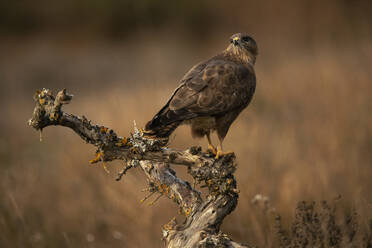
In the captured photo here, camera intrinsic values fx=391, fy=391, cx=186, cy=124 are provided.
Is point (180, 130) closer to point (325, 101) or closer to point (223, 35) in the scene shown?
point (325, 101)

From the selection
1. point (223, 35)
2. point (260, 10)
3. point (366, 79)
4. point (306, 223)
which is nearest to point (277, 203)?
point (306, 223)

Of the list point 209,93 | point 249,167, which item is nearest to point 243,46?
point 209,93

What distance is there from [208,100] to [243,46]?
1.00 m

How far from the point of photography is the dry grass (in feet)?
14.0

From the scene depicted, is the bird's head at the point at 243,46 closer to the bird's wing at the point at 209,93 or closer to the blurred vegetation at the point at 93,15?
the bird's wing at the point at 209,93

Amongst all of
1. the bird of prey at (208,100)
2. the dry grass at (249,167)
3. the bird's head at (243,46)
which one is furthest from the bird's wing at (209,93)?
the dry grass at (249,167)

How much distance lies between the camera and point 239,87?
334cm

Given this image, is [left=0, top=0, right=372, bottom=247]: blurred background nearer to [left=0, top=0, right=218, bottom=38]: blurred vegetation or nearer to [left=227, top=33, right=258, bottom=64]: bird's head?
[left=227, top=33, right=258, bottom=64]: bird's head

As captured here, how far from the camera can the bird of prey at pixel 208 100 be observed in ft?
10.1

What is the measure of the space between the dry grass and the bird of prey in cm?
103

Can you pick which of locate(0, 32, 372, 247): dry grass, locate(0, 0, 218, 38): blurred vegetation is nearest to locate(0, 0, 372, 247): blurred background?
locate(0, 32, 372, 247): dry grass

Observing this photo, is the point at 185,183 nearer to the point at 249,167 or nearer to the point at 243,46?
the point at 243,46

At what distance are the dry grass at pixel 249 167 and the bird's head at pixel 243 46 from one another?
1443 millimetres

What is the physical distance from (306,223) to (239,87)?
4.00ft
